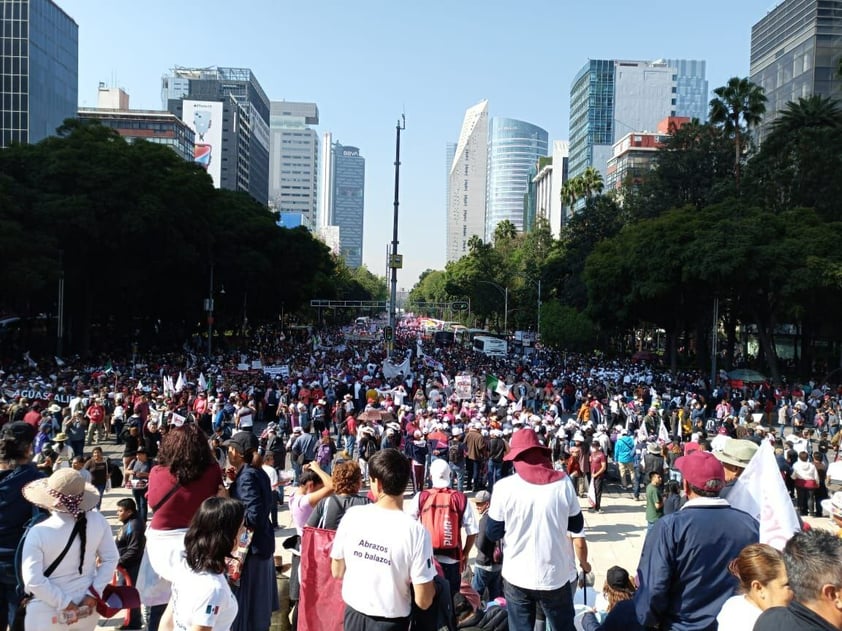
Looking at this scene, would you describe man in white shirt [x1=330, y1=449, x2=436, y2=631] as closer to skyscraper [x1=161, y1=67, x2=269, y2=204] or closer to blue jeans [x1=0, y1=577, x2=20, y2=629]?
blue jeans [x1=0, y1=577, x2=20, y2=629]

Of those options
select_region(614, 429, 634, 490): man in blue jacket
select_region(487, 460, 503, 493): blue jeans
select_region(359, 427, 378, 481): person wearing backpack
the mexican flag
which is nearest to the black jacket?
select_region(359, 427, 378, 481): person wearing backpack

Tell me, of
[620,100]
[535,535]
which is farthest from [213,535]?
[620,100]

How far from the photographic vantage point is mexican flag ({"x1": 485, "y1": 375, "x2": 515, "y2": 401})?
2303 cm

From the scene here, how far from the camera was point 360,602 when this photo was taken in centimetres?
392

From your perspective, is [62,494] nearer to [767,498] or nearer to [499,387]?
[767,498]

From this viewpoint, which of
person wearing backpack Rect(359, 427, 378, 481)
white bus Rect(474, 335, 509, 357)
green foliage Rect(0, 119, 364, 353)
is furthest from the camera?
white bus Rect(474, 335, 509, 357)

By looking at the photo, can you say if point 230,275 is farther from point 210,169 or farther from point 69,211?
point 210,169

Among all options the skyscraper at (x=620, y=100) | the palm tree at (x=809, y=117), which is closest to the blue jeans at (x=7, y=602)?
the palm tree at (x=809, y=117)

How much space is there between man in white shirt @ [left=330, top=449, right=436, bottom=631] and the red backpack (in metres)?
1.49

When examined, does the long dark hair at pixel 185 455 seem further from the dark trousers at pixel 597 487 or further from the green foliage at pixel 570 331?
the green foliage at pixel 570 331

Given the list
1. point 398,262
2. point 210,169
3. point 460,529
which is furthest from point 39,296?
point 210,169

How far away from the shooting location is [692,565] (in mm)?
3898

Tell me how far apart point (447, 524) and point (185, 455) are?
1.86 meters

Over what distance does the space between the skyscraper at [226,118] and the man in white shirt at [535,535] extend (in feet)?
413
